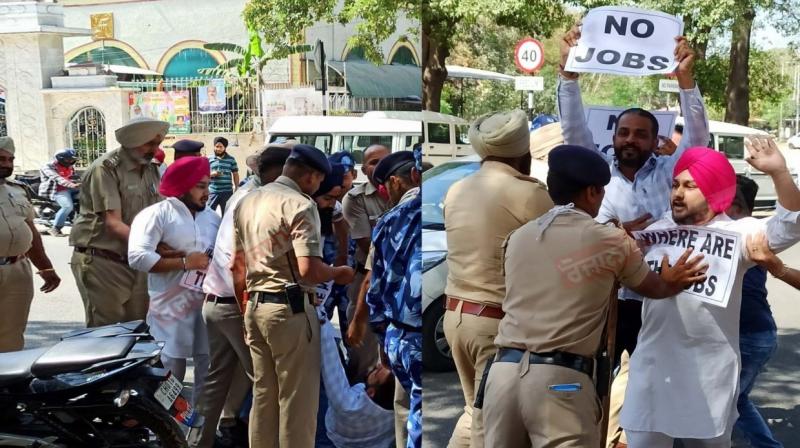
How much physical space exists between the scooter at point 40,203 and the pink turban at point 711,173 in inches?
125

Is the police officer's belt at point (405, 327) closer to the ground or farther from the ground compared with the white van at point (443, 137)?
closer to the ground

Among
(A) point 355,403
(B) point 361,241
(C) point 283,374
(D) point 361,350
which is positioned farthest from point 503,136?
(A) point 355,403

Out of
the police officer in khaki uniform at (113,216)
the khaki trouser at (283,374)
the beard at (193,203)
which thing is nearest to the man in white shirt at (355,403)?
the khaki trouser at (283,374)

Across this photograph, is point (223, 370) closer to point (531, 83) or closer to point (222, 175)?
point (222, 175)

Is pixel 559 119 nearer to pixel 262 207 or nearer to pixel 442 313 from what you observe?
pixel 442 313

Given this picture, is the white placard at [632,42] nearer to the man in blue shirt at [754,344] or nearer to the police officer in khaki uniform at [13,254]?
the man in blue shirt at [754,344]

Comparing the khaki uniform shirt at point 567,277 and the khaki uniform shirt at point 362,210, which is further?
the khaki uniform shirt at point 362,210

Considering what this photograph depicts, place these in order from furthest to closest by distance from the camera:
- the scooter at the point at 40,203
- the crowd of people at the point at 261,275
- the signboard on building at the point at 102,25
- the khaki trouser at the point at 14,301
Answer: the signboard on building at the point at 102,25, the scooter at the point at 40,203, the khaki trouser at the point at 14,301, the crowd of people at the point at 261,275

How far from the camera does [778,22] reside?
7.68 ft

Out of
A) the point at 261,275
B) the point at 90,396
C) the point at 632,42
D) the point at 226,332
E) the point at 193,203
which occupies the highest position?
the point at 632,42

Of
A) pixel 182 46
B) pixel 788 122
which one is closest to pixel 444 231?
pixel 788 122

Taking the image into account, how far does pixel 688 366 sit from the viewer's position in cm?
253

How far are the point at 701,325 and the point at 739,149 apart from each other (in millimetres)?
468

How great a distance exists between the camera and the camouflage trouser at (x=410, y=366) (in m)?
3.19
